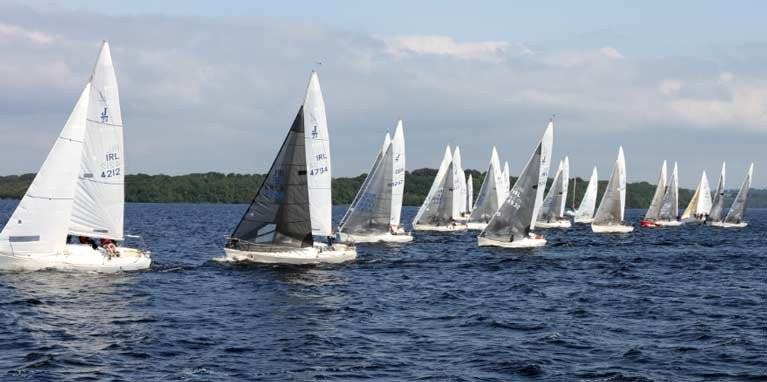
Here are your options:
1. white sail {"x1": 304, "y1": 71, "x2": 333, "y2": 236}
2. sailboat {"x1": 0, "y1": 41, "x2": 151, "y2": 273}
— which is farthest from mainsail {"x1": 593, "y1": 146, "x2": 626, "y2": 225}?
sailboat {"x1": 0, "y1": 41, "x2": 151, "y2": 273}

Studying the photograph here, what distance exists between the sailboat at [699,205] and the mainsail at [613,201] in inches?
1393

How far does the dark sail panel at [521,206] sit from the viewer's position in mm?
67438

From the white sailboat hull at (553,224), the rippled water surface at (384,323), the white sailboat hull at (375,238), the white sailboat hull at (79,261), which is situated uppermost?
the white sailboat hull at (553,224)

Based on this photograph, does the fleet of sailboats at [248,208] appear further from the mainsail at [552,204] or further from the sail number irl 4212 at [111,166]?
the mainsail at [552,204]

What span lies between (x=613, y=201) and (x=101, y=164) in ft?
234

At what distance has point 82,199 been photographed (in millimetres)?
43406

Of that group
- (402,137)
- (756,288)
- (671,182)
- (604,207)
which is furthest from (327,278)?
(671,182)

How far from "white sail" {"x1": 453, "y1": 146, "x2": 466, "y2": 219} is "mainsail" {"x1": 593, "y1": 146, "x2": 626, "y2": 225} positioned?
14998mm

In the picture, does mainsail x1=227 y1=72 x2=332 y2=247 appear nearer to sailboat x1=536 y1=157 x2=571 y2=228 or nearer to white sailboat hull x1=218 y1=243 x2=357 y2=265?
white sailboat hull x1=218 y1=243 x2=357 y2=265

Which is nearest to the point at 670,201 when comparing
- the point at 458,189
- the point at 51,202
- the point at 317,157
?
the point at 458,189

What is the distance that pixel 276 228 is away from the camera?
1960 inches

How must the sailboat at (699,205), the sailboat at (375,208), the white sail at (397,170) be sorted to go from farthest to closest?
the sailboat at (699,205) < the white sail at (397,170) < the sailboat at (375,208)

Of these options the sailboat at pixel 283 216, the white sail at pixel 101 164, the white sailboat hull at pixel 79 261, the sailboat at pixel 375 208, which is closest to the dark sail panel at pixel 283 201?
the sailboat at pixel 283 216

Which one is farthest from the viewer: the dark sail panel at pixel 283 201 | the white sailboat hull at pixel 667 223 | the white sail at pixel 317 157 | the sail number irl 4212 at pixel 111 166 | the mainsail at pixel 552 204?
the white sailboat hull at pixel 667 223
